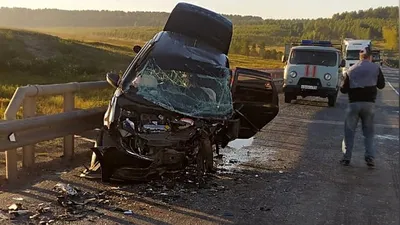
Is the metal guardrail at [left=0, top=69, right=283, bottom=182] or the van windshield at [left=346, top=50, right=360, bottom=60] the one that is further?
the van windshield at [left=346, top=50, right=360, bottom=60]

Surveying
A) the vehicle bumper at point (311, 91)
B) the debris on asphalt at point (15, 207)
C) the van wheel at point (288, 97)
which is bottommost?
the van wheel at point (288, 97)

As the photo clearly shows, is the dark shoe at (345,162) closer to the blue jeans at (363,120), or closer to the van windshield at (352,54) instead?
the blue jeans at (363,120)

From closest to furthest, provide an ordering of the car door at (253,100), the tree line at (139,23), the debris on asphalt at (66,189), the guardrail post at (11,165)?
the debris on asphalt at (66,189) → the guardrail post at (11,165) → the car door at (253,100) → the tree line at (139,23)

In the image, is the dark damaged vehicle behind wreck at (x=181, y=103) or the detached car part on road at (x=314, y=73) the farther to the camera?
the detached car part on road at (x=314, y=73)

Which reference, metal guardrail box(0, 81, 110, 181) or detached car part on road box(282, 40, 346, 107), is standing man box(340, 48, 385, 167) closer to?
metal guardrail box(0, 81, 110, 181)

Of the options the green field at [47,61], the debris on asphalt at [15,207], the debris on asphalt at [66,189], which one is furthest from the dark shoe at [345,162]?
the green field at [47,61]

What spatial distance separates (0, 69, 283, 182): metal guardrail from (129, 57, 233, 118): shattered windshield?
3.68 feet

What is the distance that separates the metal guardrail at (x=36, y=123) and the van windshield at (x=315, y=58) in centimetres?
1266

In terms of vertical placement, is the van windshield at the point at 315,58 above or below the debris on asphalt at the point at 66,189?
above

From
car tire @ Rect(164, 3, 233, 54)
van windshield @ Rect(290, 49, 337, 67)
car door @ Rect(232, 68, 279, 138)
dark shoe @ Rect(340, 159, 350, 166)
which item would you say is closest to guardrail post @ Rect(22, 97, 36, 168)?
car tire @ Rect(164, 3, 233, 54)

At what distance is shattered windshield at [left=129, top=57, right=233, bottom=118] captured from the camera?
7.05 m

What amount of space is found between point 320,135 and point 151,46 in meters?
5.32

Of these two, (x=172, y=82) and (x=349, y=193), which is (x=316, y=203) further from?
(x=172, y=82)

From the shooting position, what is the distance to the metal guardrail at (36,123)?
6477mm
